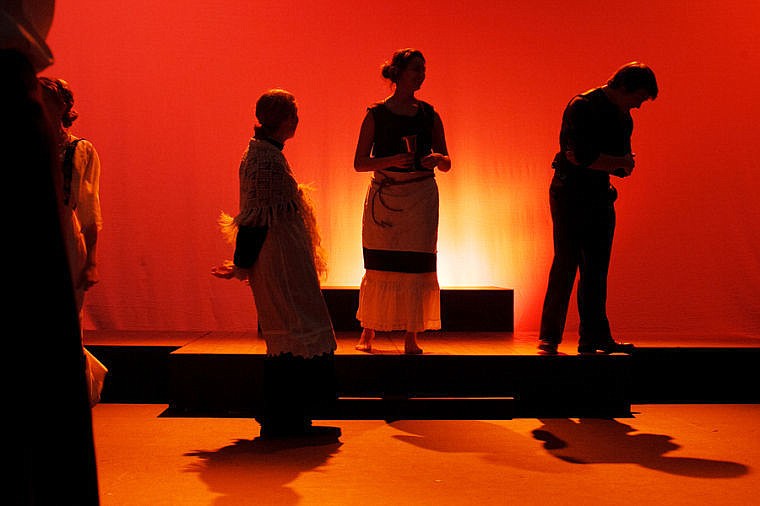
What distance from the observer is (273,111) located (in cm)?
369

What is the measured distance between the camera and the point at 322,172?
6.17m

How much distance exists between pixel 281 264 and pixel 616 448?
151cm

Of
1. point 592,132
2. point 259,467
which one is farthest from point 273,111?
point 592,132

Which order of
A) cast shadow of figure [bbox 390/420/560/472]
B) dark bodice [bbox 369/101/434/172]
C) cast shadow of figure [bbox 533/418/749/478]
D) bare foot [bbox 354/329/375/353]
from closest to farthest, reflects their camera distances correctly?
cast shadow of figure [bbox 533/418/749/478] → cast shadow of figure [bbox 390/420/560/472] → dark bodice [bbox 369/101/434/172] → bare foot [bbox 354/329/375/353]

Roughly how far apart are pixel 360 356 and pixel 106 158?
7.91 feet

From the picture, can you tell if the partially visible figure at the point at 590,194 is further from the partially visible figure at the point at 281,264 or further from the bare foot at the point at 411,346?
the partially visible figure at the point at 281,264

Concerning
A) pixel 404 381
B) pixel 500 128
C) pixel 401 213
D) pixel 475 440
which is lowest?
pixel 475 440

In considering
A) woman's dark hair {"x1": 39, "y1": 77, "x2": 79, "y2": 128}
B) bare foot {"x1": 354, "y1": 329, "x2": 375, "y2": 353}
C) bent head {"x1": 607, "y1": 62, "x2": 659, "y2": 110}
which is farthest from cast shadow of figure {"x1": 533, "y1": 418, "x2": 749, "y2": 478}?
woman's dark hair {"x1": 39, "y1": 77, "x2": 79, "y2": 128}

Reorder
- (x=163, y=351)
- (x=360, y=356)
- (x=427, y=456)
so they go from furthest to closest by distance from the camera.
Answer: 1. (x=163, y=351)
2. (x=360, y=356)
3. (x=427, y=456)

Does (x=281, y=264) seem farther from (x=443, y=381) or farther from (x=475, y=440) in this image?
(x=443, y=381)

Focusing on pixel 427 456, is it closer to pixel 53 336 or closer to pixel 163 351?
pixel 163 351

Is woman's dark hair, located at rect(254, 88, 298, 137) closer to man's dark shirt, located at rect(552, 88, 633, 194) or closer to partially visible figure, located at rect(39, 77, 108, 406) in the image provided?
partially visible figure, located at rect(39, 77, 108, 406)

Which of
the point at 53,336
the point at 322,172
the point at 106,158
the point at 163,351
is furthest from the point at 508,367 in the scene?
the point at 53,336

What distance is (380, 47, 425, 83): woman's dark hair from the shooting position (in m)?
4.44
